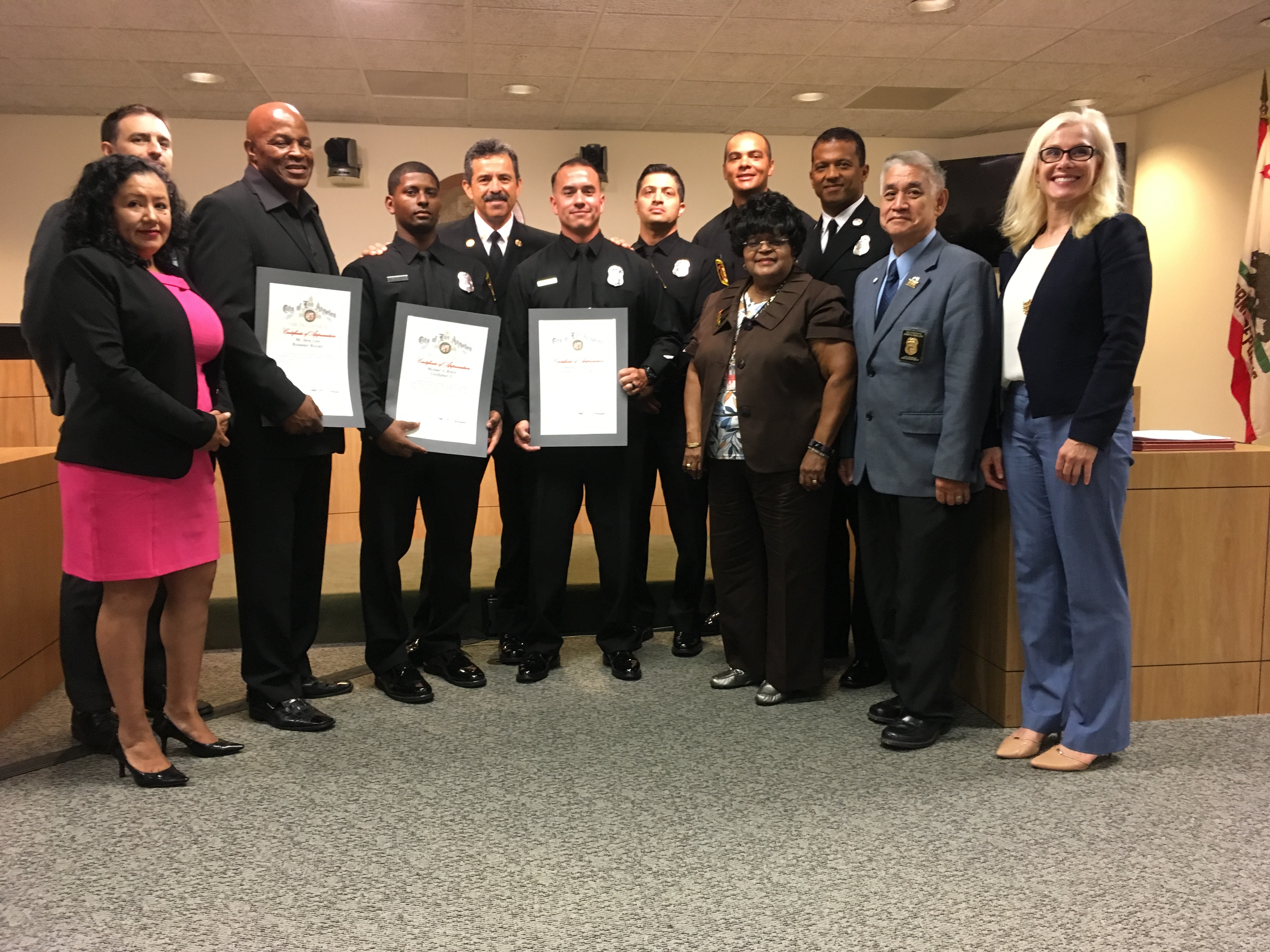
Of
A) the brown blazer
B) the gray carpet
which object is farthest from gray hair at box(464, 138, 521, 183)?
the gray carpet

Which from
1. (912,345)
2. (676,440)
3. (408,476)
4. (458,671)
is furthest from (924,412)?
(458,671)

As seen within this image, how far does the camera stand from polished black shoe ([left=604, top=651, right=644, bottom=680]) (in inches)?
132

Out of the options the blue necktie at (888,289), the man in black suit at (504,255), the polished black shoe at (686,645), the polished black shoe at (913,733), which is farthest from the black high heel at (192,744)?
the blue necktie at (888,289)

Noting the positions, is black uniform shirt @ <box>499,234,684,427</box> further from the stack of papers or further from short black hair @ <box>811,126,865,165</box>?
the stack of papers

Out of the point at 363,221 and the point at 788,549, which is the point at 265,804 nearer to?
the point at 788,549

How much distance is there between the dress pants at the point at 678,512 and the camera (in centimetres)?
359

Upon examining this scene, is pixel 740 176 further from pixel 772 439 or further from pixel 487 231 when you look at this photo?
pixel 772 439

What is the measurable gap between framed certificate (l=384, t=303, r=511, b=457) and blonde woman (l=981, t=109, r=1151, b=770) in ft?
5.31

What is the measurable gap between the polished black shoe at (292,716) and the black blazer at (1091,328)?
88.3 inches

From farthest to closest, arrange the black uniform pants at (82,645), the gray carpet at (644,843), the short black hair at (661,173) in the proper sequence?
the short black hair at (661,173) < the black uniform pants at (82,645) < the gray carpet at (644,843)

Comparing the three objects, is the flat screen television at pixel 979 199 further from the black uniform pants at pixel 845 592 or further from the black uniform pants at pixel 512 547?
the black uniform pants at pixel 512 547

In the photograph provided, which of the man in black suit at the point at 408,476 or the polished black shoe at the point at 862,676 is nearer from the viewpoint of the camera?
the man in black suit at the point at 408,476

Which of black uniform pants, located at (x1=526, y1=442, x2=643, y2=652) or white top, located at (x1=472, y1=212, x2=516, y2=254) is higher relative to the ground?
white top, located at (x1=472, y1=212, x2=516, y2=254)

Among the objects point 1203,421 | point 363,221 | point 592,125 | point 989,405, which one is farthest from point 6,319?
point 1203,421
